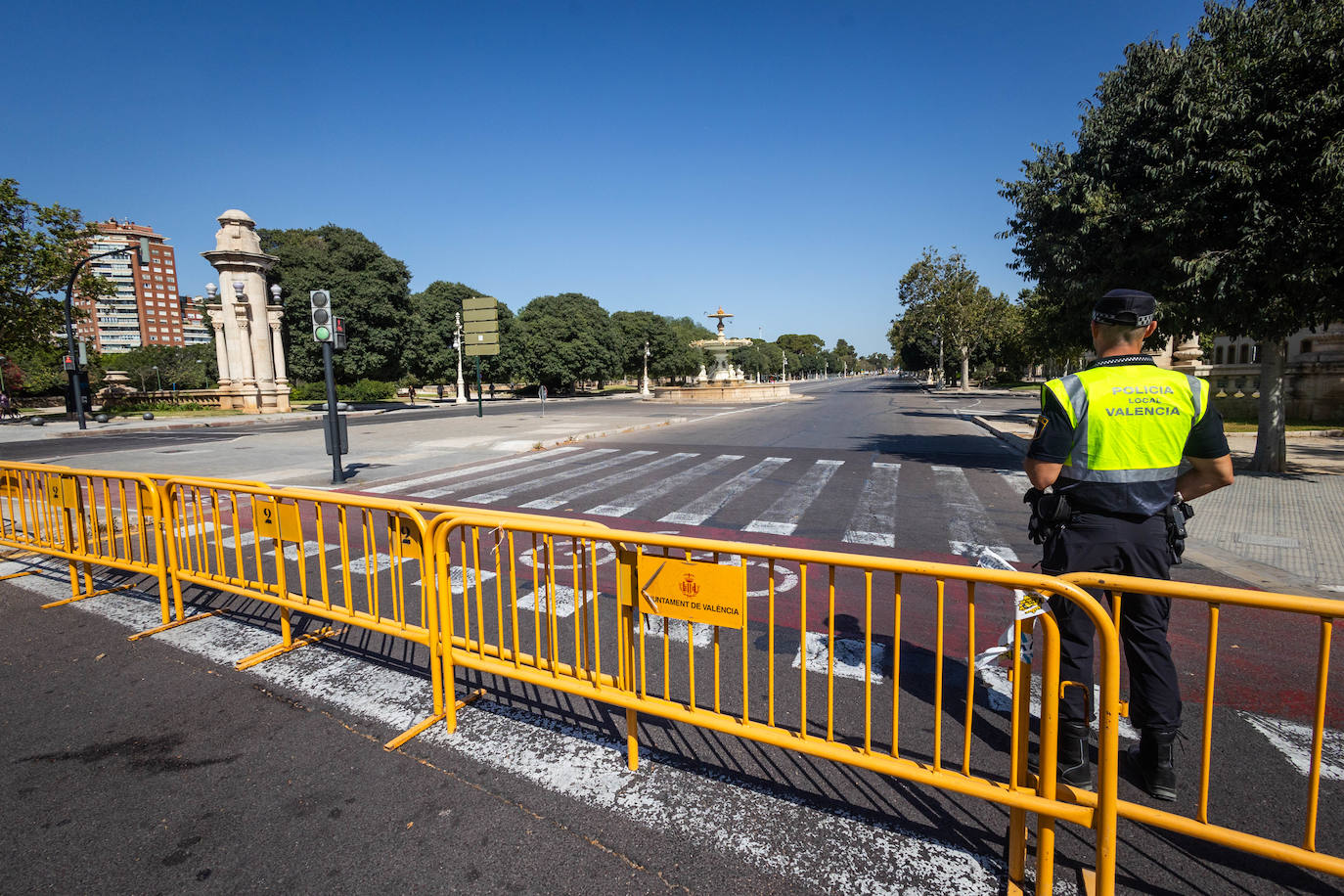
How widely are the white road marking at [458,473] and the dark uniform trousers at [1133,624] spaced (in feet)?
34.3

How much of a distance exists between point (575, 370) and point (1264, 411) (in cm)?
5466

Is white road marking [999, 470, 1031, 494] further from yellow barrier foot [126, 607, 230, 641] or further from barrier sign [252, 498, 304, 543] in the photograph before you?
yellow barrier foot [126, 607, 230, 641]

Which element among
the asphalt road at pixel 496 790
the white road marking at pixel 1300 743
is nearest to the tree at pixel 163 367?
the asphalt road at pixel 496 790

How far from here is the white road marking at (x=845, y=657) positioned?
420cm

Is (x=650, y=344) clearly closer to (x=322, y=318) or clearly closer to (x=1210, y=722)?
(x=322, y=318)

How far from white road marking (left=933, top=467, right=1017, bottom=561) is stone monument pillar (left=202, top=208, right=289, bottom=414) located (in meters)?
38.1

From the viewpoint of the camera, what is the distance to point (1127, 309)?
304 centimetres

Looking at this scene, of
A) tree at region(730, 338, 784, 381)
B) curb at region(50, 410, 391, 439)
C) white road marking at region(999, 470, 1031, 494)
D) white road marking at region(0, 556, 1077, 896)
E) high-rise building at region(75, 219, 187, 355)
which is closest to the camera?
white road marking at region(0, 556, 1077, 896)

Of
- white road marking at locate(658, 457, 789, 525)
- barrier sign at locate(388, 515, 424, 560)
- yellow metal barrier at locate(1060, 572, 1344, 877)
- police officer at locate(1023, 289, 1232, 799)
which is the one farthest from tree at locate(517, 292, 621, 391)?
yellow metal barrier at locate(1060, 572, 1344, 877)

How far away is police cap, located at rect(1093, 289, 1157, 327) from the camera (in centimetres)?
303

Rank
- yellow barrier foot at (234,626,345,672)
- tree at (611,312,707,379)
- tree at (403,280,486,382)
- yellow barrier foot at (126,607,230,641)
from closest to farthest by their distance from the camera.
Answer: yellow barrier foot at (234,626,345,672)
yellow barrier foot at (126,607,230,641)
tree at (403,280,486,382)
tree at (611,312,707,379)

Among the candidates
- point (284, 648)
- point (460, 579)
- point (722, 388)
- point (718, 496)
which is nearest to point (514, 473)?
point (718, 496)

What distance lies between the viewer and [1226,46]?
9.96 m

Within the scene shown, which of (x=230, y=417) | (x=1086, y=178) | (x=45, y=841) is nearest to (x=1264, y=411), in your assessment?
(x=1086, y=178)
